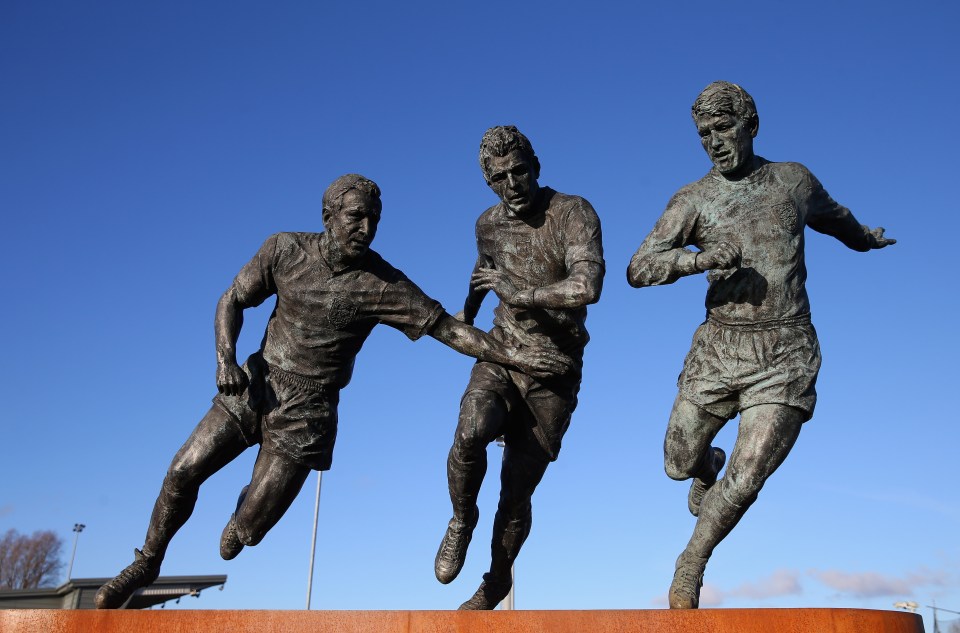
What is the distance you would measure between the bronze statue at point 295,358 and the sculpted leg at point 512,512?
0.69 m

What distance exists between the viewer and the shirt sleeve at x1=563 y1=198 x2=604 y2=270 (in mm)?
6590

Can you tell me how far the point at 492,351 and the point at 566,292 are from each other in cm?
72

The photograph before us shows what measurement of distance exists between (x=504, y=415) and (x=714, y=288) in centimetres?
159

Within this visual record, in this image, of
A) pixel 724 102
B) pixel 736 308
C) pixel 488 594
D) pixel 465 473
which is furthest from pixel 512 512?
pixel 724 102

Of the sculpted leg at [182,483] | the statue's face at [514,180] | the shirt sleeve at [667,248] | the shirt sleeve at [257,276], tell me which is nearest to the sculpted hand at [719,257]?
the shirt sleeve at [667,248]

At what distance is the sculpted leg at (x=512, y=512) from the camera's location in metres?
6.92

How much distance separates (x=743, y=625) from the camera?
521cm

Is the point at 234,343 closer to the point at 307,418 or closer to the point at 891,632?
the point at 307,418

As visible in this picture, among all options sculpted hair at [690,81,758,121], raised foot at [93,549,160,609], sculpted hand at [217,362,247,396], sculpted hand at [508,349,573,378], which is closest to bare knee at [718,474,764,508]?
sculpted hand at [508,349,573,378]

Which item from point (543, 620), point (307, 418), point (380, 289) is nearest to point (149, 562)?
point (307, 418)

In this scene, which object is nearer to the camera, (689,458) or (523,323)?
Result: (689,458)

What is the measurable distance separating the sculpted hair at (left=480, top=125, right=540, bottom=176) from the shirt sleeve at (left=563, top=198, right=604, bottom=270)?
515 mm

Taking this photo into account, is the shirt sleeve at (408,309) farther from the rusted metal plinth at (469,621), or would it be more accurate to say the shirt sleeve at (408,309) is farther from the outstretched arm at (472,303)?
the rusted metal plinth at (469,621)

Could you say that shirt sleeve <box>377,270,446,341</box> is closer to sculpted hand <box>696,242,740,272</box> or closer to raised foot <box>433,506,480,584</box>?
raised foot <box>433,506,480,584</box>
